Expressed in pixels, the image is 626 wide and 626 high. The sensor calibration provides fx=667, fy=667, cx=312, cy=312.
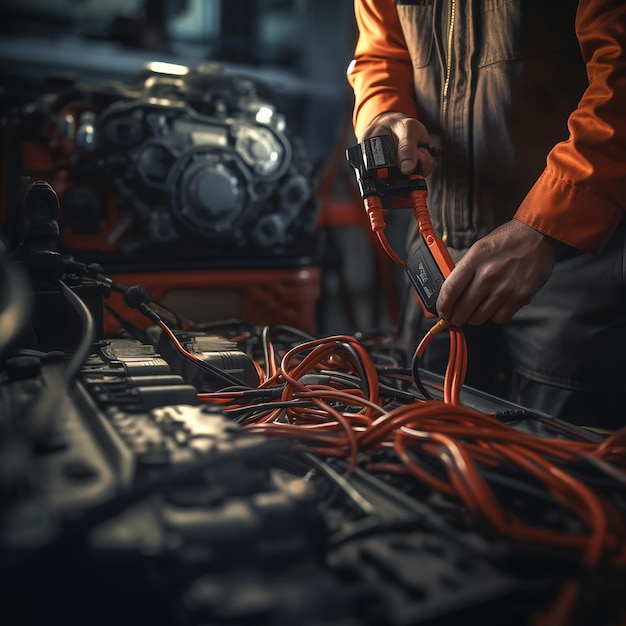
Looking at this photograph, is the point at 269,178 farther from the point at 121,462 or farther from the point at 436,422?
the point at 121,462

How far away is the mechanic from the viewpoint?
771 mm

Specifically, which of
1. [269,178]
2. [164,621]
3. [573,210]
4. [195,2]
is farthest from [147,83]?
[195,2]

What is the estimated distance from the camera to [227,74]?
1731 mm

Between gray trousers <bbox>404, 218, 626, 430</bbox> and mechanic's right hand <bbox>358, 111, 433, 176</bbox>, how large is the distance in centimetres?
30

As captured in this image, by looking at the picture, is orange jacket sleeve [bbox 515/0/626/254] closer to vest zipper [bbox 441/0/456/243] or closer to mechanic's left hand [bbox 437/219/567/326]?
mechanic's left hand [bbox 437/219/567/326]

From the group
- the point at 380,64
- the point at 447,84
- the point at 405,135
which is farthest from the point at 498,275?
the point at 380,64

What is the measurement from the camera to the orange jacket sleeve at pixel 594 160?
76 cm

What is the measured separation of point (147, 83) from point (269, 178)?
415 millimetres

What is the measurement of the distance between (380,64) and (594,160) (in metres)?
0.52

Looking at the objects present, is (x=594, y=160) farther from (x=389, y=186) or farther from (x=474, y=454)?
Answer: (x=474, y=454)

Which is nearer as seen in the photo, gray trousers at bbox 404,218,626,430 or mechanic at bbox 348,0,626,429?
mechanic at bbox 348,0,626,429

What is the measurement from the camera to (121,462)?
416 mm

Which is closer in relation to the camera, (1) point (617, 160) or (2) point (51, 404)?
(2) point (51, 404)

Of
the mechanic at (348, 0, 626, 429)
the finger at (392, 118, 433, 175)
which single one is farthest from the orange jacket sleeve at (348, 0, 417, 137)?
the finger at (392, 118, 433, 175)
